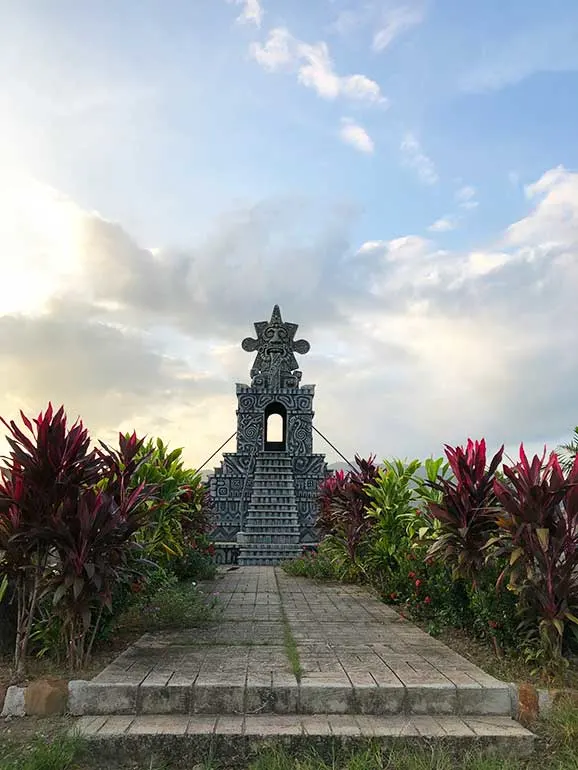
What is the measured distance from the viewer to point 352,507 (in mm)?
9469

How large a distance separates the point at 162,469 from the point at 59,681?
3714 mm

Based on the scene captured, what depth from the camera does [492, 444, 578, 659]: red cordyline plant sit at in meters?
4.02

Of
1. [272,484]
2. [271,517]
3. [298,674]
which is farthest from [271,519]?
[298,674]

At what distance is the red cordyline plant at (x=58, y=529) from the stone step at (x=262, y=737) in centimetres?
81

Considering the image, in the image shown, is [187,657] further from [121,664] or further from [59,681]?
Answer: [59,681]

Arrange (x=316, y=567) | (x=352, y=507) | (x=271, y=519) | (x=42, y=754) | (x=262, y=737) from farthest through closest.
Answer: (x=271, y=519), (x=316, y=567), (x=352, y=507), (x=262, y=737), (x=42, y=754)

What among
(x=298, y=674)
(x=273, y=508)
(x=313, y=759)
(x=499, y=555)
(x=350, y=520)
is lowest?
(x=313, y=759)

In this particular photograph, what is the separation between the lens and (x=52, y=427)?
417 cm

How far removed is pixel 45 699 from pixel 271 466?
15.1 m

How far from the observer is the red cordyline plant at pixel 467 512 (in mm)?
4789

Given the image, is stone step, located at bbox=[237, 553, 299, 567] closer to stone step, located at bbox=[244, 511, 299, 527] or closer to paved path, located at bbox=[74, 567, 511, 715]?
stone step, located at bbox=[244, 511, 299, 527]

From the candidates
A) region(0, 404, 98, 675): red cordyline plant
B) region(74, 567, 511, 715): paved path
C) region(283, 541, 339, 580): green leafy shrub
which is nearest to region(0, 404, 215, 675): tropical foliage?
region(0, 404, 98, 675): red cordyline plant

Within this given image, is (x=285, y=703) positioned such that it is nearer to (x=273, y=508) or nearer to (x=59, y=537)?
(x=59, y=537)

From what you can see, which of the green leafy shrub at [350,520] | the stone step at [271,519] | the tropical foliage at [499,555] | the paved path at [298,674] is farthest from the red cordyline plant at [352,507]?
the stone step at [271,519]
